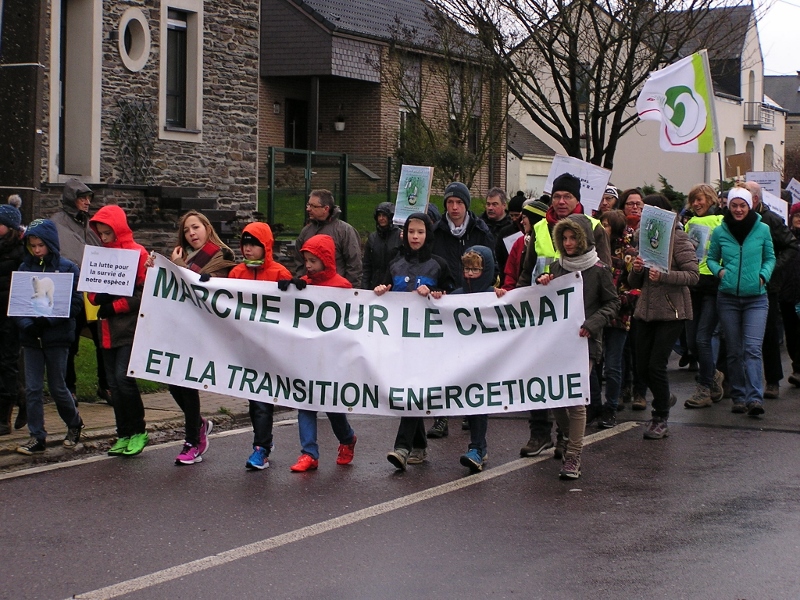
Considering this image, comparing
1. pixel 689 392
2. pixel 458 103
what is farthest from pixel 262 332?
pixel 458 103

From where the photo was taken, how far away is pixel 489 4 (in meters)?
23.3

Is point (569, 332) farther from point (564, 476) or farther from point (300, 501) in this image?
point (300, 501)

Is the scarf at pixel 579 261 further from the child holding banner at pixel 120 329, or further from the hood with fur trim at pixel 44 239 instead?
the hood with fur trim at pixel 44 239

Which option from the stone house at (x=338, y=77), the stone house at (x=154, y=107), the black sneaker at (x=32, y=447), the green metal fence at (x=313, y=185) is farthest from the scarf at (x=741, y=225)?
the stone house at (x=338, y=77)

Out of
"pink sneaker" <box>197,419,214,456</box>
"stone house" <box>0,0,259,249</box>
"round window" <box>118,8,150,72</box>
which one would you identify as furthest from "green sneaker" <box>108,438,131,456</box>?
"round window" <box>118,8,150,72</box>

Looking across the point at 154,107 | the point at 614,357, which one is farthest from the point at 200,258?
the point at 154,107

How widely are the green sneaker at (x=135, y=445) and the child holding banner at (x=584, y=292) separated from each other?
3.17 meters

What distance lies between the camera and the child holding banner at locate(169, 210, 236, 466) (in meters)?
8.88

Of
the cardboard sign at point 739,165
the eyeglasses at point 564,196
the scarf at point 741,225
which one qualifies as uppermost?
the cardboard sign at point 739,165

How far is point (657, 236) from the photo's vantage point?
966 centimetres

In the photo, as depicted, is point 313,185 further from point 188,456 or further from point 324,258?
point 188,456

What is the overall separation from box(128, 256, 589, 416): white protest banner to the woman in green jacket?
2.97m

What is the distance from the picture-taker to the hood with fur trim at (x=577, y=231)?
27.6 feet

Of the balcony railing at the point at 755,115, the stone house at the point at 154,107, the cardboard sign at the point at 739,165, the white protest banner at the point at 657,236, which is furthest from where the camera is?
the balcony railing at the point at 755,115
